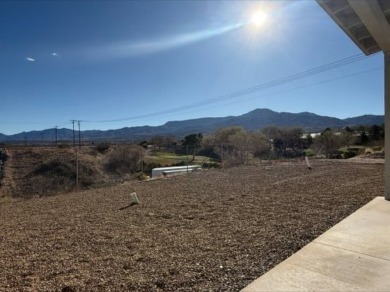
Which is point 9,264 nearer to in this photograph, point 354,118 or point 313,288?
point 313,288

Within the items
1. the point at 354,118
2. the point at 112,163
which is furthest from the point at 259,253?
the point at 354,118

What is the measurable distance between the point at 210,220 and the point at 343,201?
128 inches

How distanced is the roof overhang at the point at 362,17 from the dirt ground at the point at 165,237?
333 centimetres

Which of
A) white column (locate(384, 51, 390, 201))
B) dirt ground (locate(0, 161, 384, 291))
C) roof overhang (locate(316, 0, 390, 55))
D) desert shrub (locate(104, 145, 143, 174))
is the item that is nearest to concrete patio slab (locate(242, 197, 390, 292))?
dirt ground (locate(0, 161, 384, 291))

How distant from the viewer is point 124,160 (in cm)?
2867

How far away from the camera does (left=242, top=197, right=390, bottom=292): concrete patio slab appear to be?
147 inches

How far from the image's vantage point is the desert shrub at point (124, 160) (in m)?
28.4

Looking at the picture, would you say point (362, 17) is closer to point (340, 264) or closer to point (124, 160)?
point (340, 264)

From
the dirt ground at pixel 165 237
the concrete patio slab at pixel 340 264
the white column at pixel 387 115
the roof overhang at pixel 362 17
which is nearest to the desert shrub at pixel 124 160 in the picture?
the dirt ground at pixel 165 237

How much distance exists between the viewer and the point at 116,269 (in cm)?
452

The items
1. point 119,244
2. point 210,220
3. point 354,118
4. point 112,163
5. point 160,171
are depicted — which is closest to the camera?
point 119,244

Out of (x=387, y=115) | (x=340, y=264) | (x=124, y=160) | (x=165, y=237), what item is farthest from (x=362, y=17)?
(x=124, y=160)

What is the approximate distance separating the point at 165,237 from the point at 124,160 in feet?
76.5

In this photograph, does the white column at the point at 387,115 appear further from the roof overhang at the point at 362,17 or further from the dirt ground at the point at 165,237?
the dirt ground at the point at 165,237
